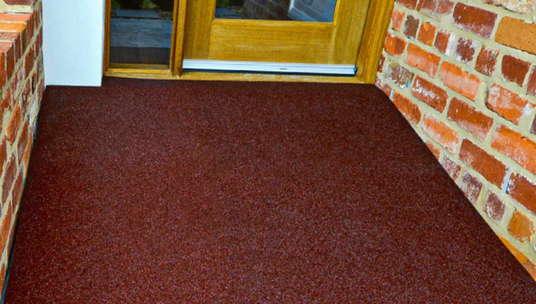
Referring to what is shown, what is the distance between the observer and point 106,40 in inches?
94.0

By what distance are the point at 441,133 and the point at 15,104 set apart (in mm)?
1490

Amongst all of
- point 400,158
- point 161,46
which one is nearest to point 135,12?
point 161,46

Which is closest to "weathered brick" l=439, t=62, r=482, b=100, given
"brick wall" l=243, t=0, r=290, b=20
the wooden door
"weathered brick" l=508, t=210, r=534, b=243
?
"weathered brick" l=508, t=210, r=534, b=243

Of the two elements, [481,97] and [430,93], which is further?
[430,93]

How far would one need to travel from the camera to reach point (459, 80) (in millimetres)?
2092

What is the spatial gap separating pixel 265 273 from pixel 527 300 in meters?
0.73

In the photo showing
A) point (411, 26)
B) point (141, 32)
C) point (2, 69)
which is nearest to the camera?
point (2, 69)

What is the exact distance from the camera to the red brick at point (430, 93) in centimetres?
220

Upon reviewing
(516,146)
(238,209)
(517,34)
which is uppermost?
(517,34)

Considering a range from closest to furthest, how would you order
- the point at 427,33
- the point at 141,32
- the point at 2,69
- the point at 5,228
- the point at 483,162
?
the point at 2,69 → the point at 5,228 → the point at 483,162 → the point at 427,33 → the point at 141,32

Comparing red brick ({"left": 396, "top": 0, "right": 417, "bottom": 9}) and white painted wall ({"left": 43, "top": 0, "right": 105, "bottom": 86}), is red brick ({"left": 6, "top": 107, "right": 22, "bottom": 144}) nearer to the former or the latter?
white painted wall ({"left": 43, "top": 0, "right": 105, "bottom": 86})

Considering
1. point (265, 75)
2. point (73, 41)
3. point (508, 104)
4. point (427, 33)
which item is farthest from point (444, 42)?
point (73, 41)

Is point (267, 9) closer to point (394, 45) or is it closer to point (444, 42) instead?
point (394, 45)

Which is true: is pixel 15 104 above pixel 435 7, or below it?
below
